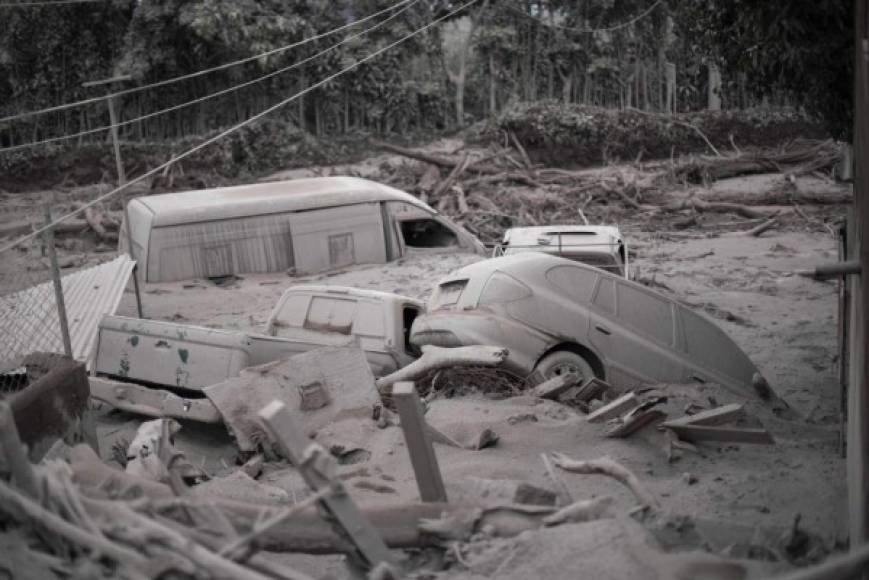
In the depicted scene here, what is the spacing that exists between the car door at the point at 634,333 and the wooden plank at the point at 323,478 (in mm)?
6714

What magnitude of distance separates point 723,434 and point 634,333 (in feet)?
11.9

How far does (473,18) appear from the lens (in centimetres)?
3247

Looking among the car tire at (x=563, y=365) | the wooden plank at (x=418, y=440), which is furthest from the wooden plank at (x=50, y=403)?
the car tire at (x=563, y=365)

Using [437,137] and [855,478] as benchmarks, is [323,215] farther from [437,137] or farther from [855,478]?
[437,137]

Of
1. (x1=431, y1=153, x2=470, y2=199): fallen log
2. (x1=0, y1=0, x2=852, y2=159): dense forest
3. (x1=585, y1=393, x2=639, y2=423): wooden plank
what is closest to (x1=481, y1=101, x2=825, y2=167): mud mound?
(x1=0, y1=0, x2=852, y2=159): dense forest

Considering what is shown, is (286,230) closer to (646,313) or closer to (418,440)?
(646,313)

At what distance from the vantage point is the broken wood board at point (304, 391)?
840 cm

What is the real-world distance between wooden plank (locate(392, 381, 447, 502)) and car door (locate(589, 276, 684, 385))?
5.98 meters

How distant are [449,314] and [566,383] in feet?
5.99

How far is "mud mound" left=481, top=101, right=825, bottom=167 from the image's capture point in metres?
30.1

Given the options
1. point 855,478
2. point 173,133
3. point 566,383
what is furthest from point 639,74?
point 855,478

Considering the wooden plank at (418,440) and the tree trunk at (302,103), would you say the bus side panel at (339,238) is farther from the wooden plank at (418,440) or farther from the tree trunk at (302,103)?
the tree trunk at (302,103)

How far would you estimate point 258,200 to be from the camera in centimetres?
1655

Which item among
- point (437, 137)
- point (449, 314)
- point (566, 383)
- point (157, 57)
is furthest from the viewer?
point (437, 137)
